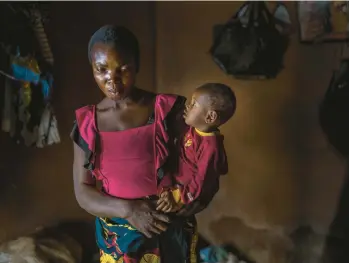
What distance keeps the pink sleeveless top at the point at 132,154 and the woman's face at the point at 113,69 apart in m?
0.06

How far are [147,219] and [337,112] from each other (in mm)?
956

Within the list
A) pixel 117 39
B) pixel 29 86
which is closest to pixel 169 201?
pixel 117 39

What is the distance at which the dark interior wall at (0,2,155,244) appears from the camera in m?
1.33

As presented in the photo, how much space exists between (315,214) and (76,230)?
2.48ft

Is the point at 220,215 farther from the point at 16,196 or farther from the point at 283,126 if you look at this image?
the point at 16,196

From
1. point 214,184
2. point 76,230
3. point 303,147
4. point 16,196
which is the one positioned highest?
point 214,184

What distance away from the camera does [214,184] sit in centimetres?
64

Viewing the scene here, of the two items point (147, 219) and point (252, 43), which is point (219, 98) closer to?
point (147, 219)

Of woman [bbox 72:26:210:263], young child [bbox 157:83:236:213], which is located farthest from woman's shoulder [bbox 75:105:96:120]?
young child [bbox 157:83:236:213]

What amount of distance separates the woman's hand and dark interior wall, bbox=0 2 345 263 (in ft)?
2.54

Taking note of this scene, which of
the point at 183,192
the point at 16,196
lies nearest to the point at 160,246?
the point at 183,192

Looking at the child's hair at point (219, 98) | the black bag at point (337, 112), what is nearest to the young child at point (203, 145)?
the child's hair at point (219, 98)

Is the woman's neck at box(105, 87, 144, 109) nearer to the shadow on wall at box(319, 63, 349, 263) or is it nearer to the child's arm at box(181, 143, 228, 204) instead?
the child's arm at box(181, 143, 228, 204)

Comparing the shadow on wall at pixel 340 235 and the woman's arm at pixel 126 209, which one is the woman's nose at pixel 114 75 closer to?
the woman's arm at pixel 126 209
